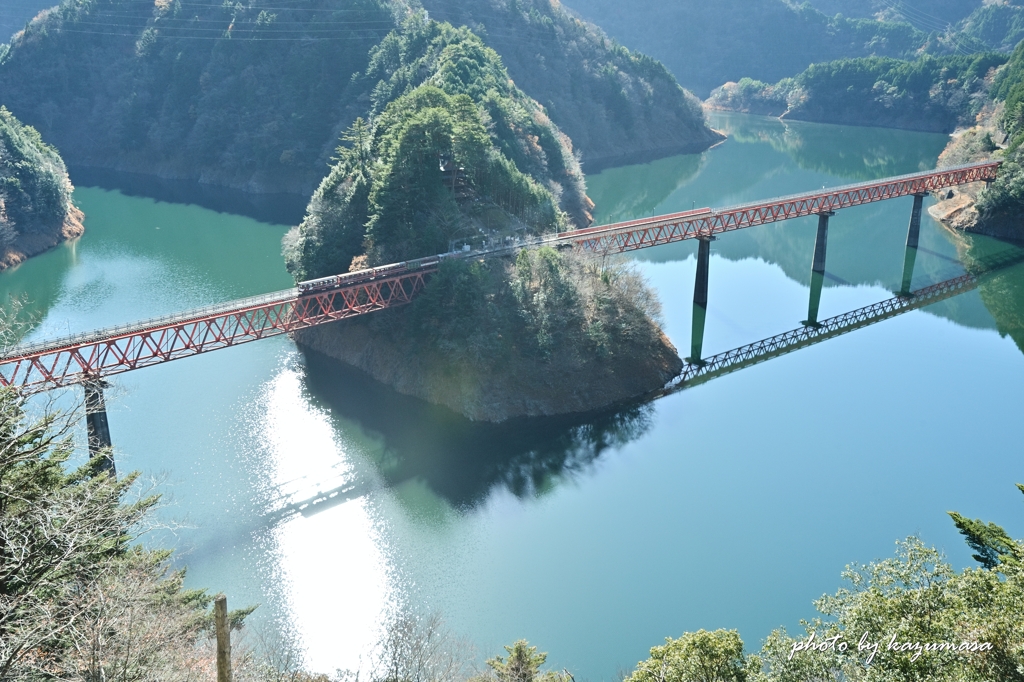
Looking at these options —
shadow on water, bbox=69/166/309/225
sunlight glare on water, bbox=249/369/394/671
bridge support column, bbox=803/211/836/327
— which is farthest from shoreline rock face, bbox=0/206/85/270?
bridge support column, bbox=803/211/836/327

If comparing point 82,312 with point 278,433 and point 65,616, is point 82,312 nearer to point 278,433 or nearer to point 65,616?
point 278,433

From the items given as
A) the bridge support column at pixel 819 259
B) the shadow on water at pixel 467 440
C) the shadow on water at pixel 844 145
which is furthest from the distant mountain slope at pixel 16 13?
the bridge support column at pixel 819 259

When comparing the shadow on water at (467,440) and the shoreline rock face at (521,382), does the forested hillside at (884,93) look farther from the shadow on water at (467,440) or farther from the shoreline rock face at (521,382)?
the shadow on water at (467,440)

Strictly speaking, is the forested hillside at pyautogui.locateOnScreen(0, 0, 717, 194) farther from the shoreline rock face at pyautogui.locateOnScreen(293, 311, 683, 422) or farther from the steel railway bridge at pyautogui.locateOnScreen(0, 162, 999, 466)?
the shoreline rock face at pyautogui.locateOnScreen(293, 311, 683, 422)

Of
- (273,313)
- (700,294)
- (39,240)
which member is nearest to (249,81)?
(39,240)

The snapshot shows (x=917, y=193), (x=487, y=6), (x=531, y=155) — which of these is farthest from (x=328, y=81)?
(x=917, y=193)

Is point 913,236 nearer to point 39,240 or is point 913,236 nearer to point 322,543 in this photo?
point 322,543
